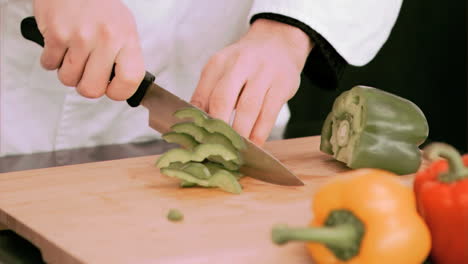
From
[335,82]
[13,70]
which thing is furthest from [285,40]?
[13,70]

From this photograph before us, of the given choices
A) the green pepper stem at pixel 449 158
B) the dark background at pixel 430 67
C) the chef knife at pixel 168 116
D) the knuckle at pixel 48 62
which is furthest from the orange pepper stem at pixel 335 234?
the dark background at pixel 430 67

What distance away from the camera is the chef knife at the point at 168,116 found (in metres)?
1.29

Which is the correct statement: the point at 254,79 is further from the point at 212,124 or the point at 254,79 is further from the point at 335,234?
the point at 335,234

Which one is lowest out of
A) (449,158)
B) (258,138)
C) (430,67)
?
(430,67)

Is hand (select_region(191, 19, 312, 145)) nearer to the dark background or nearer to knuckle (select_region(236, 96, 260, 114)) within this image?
knuckle (select_region(236, 96, 260, 114))

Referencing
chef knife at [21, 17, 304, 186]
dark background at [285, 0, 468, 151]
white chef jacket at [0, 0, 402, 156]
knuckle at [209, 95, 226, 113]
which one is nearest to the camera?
chef knife at [21, 17, 304, 186]

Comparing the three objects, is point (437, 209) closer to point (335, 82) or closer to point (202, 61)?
point (335, 82)

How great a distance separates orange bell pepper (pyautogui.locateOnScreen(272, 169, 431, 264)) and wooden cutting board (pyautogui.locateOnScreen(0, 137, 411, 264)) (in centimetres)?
11

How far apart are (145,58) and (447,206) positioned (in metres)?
0.99

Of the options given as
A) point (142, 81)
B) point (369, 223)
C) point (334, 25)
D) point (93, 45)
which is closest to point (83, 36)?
point (93, 45)

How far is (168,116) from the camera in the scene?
142 cm

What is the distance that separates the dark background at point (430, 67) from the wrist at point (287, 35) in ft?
5.71

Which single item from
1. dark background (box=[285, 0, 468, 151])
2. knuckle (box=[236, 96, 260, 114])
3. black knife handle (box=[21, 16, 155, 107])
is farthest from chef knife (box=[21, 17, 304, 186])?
dark background (box=[285, 0, 468, 151])

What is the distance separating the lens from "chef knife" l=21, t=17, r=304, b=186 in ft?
4.24
